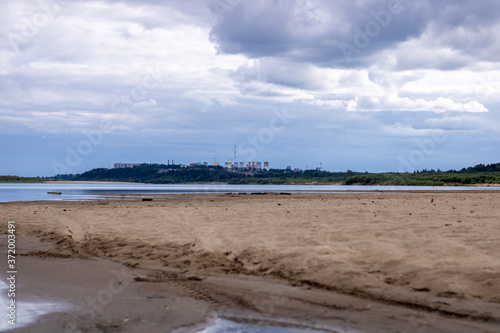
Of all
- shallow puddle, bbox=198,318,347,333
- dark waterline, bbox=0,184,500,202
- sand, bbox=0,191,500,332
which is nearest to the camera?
shallow puddle, bbox=198,318,347,333

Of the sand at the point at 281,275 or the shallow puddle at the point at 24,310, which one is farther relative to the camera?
the sand at the point at 281,275

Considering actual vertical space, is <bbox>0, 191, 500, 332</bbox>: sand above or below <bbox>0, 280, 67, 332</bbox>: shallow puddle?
above

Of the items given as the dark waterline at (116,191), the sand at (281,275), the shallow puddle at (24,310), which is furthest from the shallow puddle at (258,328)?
the dark waterline at (116,191)

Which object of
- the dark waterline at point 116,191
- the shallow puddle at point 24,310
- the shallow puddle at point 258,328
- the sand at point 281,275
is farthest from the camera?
the dark waterline at point 116,191

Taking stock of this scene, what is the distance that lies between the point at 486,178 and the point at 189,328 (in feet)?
311

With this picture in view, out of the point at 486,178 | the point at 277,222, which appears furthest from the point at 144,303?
the point at 486,178

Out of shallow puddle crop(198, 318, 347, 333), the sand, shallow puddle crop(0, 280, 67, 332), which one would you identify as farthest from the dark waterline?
shallow puddle crop(198, 318, 347, 333)

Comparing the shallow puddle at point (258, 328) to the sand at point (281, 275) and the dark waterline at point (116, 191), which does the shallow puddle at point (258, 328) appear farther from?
the dark waterline at point (116, 191)

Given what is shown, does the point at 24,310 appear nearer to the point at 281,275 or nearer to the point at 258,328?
the point at 258,328

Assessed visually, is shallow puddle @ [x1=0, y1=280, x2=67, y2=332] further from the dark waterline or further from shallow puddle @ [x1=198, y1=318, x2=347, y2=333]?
the dark waterline

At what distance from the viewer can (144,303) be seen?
738cm

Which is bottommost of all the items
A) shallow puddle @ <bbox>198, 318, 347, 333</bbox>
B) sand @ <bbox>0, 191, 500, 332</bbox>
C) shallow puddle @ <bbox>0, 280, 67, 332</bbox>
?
shallow puddle @ <bbox>0, 280, 67, 332</bbox>

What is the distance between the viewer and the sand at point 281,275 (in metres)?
6.52

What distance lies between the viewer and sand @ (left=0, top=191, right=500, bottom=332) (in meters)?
6.52
